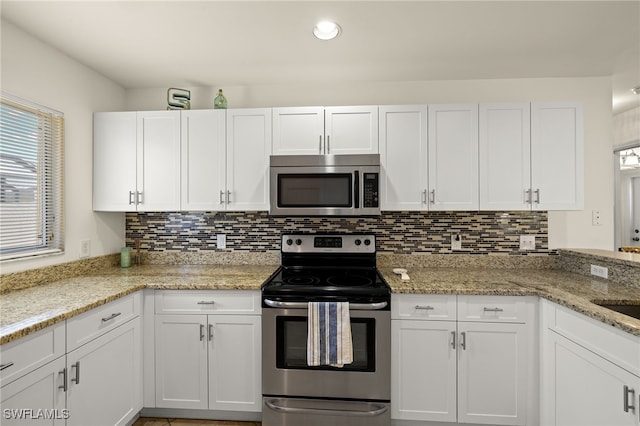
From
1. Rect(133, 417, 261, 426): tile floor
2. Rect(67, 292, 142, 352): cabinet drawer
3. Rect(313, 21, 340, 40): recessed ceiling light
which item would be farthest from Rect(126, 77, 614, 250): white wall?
Rect(133, 417, 261, 426): tile floor

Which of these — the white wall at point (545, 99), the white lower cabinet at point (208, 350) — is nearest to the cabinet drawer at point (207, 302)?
the white lower cabinet at point (208, 350)

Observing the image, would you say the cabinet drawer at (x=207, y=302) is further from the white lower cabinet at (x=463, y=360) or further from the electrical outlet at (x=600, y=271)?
the electrical outlet at (x=600, y=271)

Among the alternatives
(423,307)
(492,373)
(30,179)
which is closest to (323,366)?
(423,307)

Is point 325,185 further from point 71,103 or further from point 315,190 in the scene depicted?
point 71,103

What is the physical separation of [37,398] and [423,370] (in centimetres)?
189

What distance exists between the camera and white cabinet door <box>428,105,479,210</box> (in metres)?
2.21

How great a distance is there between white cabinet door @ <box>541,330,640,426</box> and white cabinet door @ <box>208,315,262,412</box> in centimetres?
166

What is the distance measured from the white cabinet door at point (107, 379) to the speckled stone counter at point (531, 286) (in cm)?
161

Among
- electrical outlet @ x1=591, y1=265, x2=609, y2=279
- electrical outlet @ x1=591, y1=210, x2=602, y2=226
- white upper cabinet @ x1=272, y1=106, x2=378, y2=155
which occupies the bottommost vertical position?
electrical outlet @ x1=591, y1=265, x2=609, y2=279

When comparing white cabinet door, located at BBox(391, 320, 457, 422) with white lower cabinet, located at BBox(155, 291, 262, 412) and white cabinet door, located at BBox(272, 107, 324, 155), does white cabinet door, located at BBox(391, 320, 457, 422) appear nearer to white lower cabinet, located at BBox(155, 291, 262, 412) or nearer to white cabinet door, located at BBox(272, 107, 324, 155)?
white lower cabinet, located at BBox(155, 291, 262, 412)

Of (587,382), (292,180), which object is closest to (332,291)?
(292,180)

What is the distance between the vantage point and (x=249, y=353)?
1.96 metres

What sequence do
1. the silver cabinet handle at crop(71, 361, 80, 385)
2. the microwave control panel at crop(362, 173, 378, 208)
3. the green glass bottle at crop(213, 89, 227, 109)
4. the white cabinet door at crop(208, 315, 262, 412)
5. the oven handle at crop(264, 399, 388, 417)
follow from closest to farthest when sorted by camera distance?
the silver cabinet handle at crop(71, 361, 80, 385) < the oven handle at crop(264, 399, 388, 417) < the white cabinet door at crop(208, 315, 262, 412) < the microwave control panel at crop(362, 173, 378, 208) < the green glass bottle at crop(213, 89, 227, 109)

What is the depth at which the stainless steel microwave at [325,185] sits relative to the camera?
215 centimetres
